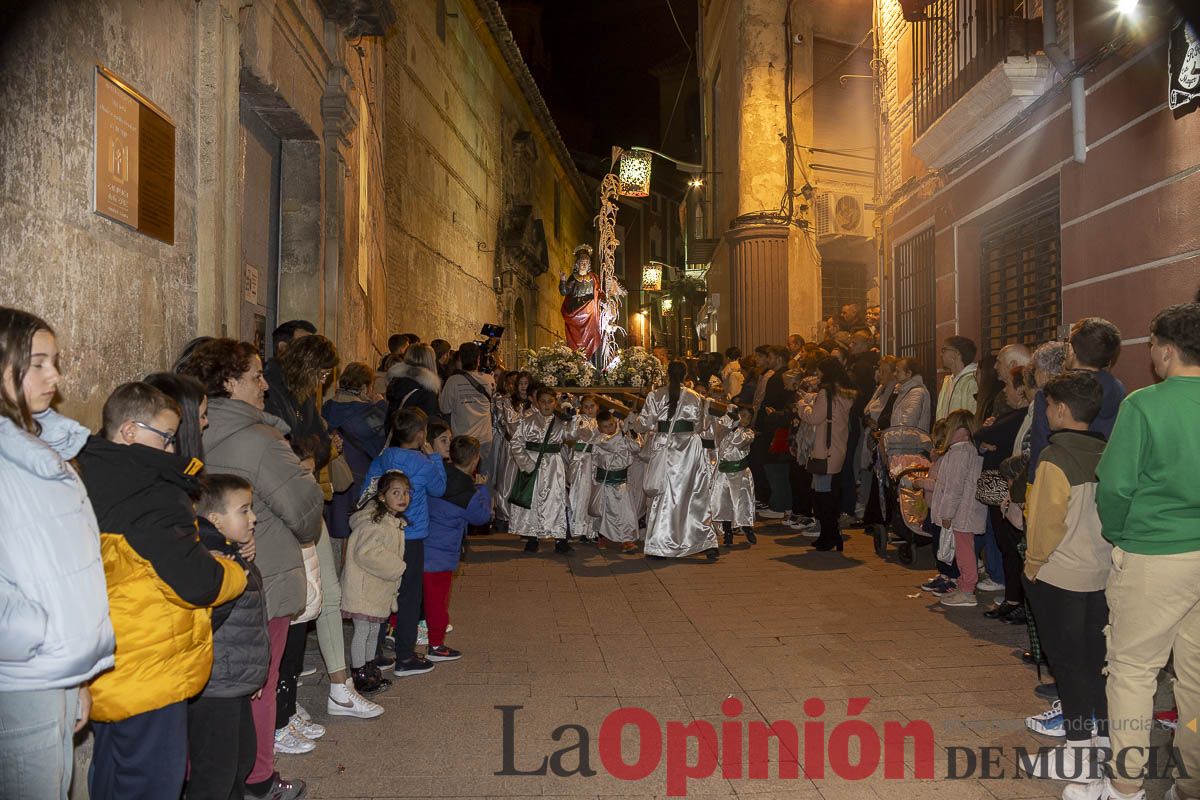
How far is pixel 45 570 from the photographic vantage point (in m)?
2.39

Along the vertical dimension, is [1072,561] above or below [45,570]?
below

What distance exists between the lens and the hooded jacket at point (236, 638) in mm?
3305

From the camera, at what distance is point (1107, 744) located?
160 inches

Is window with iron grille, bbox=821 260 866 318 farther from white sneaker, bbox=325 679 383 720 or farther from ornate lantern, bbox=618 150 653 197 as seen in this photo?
white sneaker, bbox=325 679 383 720

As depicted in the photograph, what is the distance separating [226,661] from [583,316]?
13682 mm

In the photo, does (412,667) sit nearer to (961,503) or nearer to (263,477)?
(263,477)

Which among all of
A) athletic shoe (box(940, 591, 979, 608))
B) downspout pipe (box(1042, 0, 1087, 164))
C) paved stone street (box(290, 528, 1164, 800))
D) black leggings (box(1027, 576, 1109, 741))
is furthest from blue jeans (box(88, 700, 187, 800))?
downspout pipe (box(1042, 0, 1087, 164))

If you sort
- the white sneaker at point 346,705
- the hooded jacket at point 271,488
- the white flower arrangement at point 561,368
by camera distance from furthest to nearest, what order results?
the white flower arrangement at point 561,368 < the white sneaker at point 346,705 < the hooded jacket at point 271,488

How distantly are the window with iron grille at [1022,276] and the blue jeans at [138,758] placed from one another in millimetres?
7630

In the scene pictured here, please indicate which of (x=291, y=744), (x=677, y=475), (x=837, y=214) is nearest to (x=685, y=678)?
(x=291, y=744)


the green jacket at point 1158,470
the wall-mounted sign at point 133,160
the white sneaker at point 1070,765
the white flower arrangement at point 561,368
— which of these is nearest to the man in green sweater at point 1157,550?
the green jacket at point 1158,470

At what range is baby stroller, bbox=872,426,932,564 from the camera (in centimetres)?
820

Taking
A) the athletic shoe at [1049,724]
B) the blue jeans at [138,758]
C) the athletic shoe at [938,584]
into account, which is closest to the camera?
the blue jeans at [138,758]

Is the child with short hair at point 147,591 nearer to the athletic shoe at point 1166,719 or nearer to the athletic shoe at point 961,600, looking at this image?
the athletic shoe at point 1166,719
